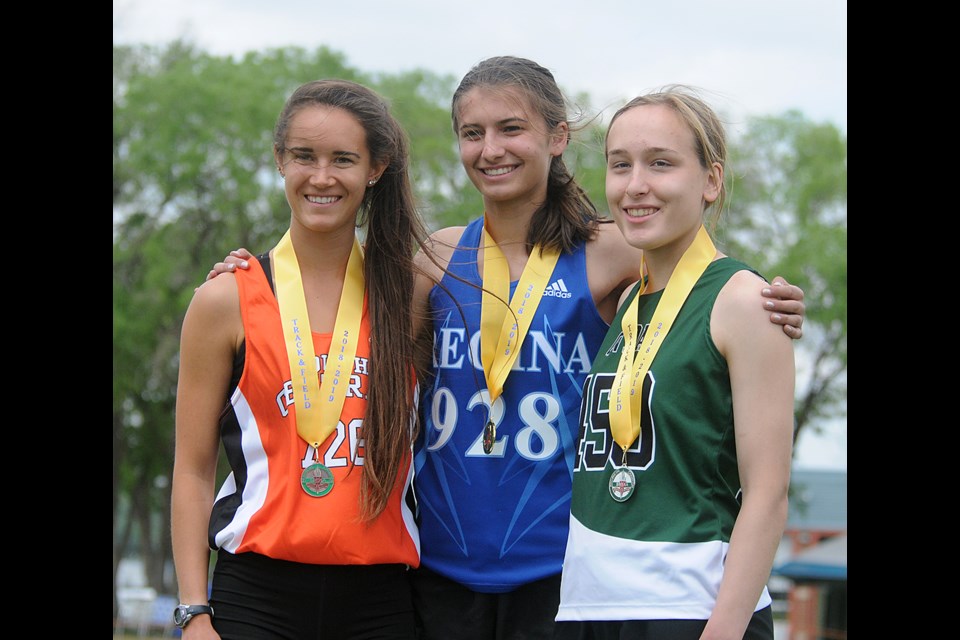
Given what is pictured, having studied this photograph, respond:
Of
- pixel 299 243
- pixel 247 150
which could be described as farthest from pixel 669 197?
pixel 247 150

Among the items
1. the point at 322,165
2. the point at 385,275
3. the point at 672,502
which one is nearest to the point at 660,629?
the point at 672,502

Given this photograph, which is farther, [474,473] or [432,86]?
[432,86]

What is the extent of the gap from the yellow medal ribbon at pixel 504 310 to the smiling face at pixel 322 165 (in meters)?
0.59

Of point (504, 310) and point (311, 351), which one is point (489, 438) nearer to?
point (504, 310)

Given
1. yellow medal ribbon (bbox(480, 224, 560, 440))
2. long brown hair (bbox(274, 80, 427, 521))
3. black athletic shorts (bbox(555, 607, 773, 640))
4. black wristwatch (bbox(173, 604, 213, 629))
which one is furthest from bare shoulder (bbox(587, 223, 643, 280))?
black wristwatch (bbox(173, 604, 213, 629))

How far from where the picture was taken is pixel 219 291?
3557 millimetres

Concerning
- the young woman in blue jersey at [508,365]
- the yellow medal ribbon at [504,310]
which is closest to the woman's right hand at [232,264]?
the young woman in blue jersey at [508,365]

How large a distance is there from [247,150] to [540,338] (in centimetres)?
1738

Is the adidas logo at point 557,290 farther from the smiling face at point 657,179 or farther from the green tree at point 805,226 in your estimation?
the green tree at point 805,226

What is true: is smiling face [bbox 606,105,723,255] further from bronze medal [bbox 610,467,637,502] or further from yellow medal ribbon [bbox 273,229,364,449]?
yellow medal ribbon [bbox 273,229,364,449]

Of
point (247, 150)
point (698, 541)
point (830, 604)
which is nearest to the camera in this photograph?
point (698, 541)

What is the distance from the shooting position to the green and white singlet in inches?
120

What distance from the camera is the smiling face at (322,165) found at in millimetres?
3650
